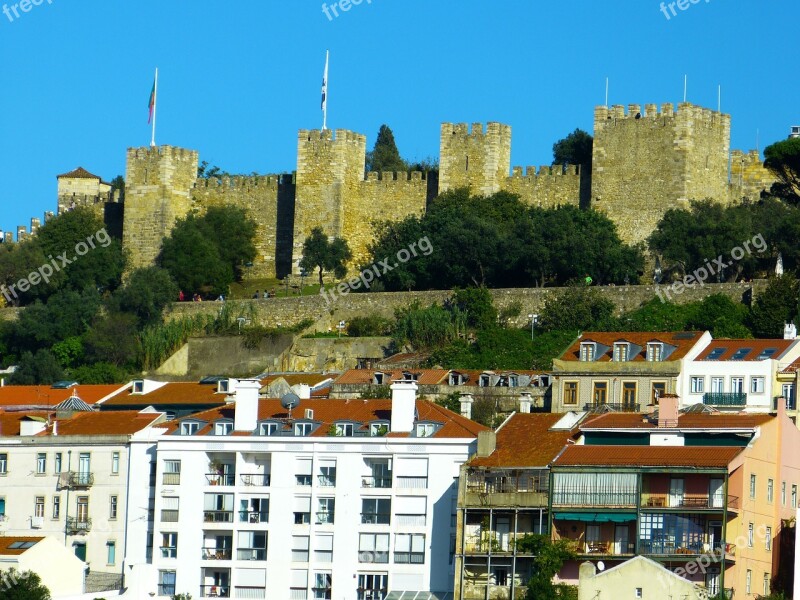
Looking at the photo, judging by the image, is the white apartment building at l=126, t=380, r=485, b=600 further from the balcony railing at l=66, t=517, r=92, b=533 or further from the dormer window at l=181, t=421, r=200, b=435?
the balcony railing at l=66, t=517, r=92, b=533

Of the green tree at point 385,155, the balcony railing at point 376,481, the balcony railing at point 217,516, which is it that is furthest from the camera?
the green tree at point 385,155

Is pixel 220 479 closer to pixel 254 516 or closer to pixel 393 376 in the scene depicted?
pixel 254 516

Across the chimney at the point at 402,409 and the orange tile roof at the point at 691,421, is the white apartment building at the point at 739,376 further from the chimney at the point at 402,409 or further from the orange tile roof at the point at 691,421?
the chimney at the point at 402,409

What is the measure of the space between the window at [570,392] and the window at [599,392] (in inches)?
18.9

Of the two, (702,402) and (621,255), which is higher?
(621,255)

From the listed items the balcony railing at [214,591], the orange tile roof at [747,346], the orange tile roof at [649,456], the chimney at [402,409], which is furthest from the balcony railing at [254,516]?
the orange tile roof at [747,346]

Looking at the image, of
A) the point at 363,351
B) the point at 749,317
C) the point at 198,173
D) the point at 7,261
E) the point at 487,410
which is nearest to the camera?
the point at 487,410

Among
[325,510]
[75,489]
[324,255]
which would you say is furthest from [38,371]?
[325,510]

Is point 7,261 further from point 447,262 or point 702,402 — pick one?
point 702,402

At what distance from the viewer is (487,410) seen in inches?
2472

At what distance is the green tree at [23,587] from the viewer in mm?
51812

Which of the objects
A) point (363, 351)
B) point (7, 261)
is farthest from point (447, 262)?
point (7, 261)

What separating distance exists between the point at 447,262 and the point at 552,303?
604 cm

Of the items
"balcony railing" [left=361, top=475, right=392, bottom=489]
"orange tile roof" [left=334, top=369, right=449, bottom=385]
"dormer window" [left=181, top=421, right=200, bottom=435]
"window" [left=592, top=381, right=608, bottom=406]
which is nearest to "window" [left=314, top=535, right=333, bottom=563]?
"balcony railing" [left=361, top=475, right=392, bottom=489]
